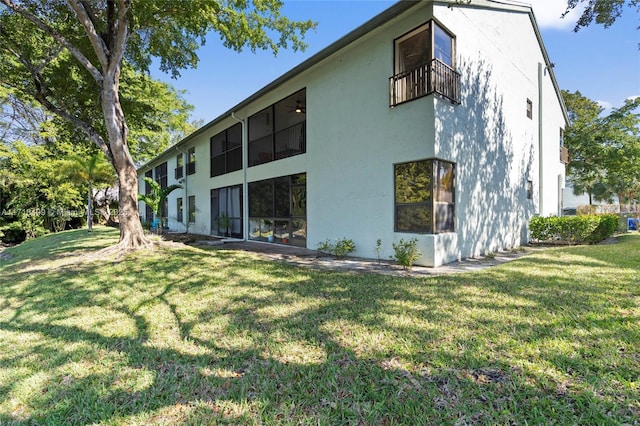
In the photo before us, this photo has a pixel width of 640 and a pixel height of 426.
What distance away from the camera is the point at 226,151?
47.2 feet

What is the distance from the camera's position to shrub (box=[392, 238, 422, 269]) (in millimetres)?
6398

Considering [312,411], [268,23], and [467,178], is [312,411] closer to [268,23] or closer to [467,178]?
[467,178]

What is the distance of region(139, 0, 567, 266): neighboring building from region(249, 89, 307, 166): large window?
56 millimetres

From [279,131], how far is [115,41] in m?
5.50

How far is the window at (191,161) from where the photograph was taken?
57.4 feet

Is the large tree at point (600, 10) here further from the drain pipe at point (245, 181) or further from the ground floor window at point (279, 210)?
the drain pipe at point (245, 181)

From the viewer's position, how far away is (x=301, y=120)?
10516mm

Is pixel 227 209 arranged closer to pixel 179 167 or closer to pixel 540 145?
pixel 179 167

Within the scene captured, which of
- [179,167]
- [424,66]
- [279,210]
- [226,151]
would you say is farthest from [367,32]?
[179,167]

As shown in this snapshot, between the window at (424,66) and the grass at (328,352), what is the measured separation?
444 cm

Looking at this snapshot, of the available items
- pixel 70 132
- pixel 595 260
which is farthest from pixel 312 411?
pixel 70 132

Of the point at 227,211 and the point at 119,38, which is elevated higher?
the point at 119,38

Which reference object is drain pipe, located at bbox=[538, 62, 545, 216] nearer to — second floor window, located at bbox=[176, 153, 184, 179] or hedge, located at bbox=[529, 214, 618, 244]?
hedge, located at bbox=[529, 214, 618, 244]

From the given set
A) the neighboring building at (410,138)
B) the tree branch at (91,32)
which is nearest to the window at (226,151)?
the neighboring building at (410,138)
